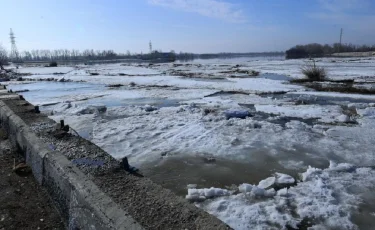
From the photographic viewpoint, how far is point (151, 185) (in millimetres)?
3178

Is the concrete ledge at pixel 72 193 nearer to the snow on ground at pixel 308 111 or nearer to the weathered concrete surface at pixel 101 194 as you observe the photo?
the weathered concrete surface at pixel 101 194

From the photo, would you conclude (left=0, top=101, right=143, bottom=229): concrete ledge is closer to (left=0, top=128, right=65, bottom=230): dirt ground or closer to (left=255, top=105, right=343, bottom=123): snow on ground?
(left=0, top=128, right=65, bottom=230): dirt ground

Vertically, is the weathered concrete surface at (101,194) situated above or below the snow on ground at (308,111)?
above

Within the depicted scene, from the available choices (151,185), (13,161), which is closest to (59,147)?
(13,161)

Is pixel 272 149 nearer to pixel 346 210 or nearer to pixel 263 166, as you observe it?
pixel 263 166

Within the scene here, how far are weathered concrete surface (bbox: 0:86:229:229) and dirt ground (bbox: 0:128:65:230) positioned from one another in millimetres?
139

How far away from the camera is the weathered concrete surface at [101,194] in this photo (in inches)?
97.5

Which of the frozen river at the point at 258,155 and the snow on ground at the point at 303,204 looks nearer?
the snow on ground at the point at 303,204

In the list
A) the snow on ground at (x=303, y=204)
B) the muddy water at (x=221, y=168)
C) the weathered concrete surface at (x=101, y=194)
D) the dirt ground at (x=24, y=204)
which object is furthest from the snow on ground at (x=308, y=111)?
the dirt ground at (x=24, y=204)

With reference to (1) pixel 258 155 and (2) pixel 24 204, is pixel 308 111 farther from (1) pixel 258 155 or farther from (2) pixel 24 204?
(2) pixel 24 204

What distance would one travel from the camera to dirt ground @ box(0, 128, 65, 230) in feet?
10.5

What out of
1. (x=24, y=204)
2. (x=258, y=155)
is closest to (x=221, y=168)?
(x=258, y=155)

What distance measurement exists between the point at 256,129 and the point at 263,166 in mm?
2397

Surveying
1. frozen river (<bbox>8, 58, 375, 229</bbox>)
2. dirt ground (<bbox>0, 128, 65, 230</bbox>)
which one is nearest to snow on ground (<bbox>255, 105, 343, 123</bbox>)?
frozen river (<bbox>8, 58, 375, 229</bbox>)
